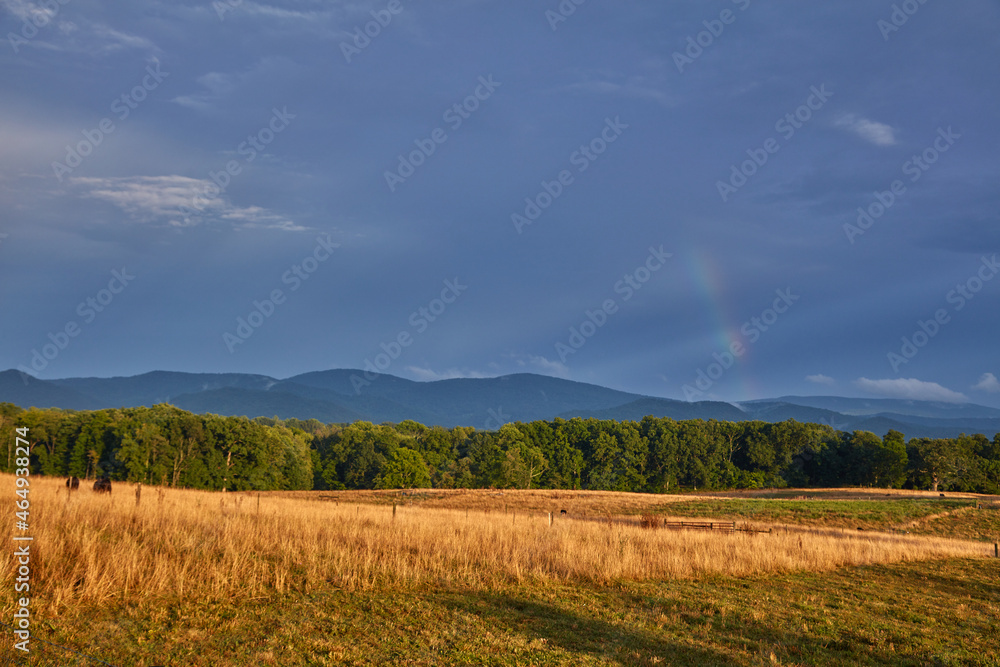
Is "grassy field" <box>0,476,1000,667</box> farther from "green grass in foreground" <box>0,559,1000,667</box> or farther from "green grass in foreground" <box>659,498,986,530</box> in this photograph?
"green grass in foreground" <box>659,498,986,530</box>

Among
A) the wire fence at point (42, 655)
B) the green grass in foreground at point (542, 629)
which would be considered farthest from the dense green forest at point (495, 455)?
the wire fence at point (42, 655)

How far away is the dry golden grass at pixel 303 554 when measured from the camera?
8.79 m

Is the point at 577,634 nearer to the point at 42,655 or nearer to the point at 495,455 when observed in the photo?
the point at 42,655

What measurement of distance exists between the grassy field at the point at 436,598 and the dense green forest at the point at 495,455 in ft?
221

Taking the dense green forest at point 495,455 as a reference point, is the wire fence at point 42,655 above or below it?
above

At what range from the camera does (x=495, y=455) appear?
339ft

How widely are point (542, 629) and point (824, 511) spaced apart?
155 ft

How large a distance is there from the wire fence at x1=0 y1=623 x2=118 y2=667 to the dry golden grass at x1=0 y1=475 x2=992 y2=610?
4.25 ft

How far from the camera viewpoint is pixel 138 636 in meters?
7.10

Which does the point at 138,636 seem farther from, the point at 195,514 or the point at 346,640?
the point at 195,514

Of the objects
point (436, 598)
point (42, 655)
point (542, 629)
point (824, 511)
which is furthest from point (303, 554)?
point (824, 511)

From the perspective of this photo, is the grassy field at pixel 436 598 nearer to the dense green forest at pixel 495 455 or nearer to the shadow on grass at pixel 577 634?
the shadow on grass at pixel 577 634

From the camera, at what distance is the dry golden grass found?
8789mm

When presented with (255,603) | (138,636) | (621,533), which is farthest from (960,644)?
(138,636)
